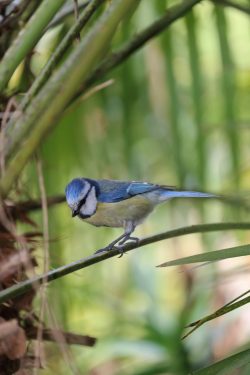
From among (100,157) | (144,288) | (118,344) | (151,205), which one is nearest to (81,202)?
(151,205)

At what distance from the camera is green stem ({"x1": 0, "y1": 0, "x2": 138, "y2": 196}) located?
0.88m

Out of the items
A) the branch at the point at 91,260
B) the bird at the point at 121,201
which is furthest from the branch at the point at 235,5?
the branch at the point at 91,260

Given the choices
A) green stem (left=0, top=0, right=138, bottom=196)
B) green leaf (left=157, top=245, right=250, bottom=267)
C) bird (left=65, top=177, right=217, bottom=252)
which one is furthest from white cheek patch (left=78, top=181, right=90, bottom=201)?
green leaf (left=157, top=245, right=250, bottom=267)

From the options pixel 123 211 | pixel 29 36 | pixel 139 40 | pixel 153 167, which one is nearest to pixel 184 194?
pixel 123 211

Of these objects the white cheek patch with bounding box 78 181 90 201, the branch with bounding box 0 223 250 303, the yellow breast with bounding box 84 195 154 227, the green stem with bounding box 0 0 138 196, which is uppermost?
the green stem with bounding box 0 0 138 196

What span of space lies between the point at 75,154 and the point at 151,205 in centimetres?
38

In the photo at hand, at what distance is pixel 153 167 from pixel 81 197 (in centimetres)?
107

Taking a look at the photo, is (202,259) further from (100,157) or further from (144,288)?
(144,288)

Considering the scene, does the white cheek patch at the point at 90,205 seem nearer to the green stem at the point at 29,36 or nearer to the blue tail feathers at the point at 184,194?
the blue tail feathers at the point at 184,194

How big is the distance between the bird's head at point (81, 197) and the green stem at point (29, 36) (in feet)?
0.52

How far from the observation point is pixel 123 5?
0.87m

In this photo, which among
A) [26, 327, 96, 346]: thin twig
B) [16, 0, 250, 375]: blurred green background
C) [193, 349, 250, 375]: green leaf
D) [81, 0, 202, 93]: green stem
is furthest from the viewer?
[16, 0, 250, 375]: blurred green background

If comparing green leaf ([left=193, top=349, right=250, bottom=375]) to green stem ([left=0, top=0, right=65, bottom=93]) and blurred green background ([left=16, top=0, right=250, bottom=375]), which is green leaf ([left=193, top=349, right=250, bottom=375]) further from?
green stem ([left=0, top=0, right=65, bottom=93])

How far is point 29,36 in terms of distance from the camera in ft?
3.09
